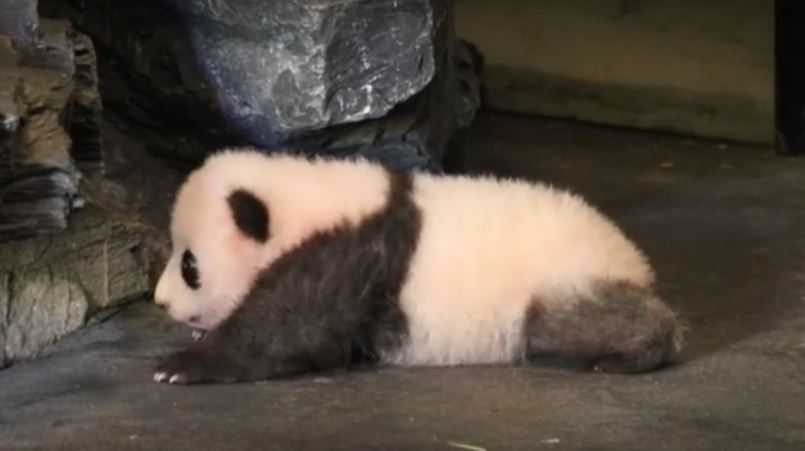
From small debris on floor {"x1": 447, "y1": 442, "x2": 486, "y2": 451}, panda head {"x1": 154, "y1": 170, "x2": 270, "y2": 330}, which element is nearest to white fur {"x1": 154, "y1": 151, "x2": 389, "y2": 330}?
panda head {"x1": 154, "y1": 170, "x2": 270, "y2": 330}

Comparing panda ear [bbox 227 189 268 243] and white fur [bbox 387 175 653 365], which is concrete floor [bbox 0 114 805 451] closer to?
white fur [bbox 387 175 653 365]

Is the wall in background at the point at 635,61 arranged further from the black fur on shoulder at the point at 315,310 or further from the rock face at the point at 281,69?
the black fur on shoulder at the point at 315,310

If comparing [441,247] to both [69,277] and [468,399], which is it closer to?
[468,399]

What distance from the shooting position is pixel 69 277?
3.25m

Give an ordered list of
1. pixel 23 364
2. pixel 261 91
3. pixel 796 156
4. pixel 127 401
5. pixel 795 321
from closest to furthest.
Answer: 1. pixel 127 401
2. pixel 23 364
3. pixel 795 321
4. pixel 261 91
5. pixel 796 156

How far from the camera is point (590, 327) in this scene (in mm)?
2873

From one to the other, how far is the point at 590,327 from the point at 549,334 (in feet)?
0.27

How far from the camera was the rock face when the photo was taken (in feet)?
11.4

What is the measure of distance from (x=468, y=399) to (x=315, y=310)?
0.36 m

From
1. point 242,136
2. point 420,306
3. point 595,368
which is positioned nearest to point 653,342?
point 595,368

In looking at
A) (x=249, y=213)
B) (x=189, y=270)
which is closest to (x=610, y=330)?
(x=249, y=213)

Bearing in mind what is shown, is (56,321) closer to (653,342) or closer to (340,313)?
(340,313)

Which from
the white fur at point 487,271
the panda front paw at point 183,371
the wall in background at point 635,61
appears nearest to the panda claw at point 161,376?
the panda front paw at point 183,371

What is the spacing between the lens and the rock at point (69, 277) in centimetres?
312
